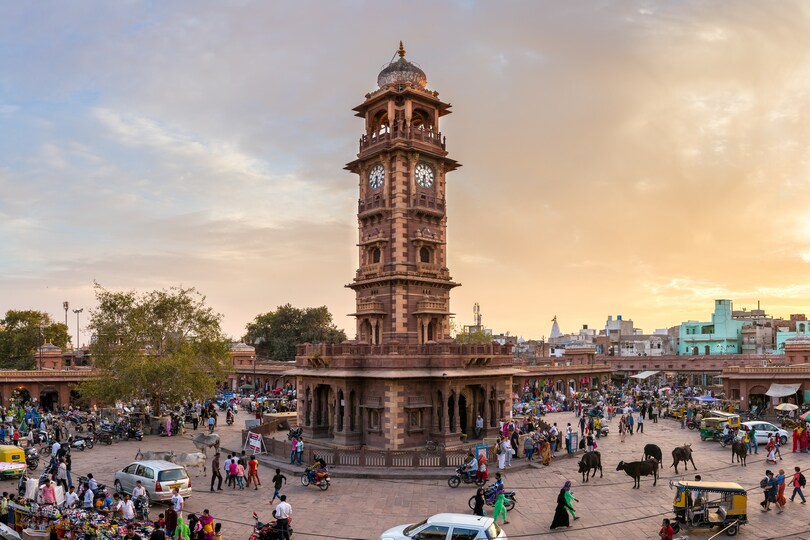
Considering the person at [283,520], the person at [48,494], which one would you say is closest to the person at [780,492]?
the person at [283,520]

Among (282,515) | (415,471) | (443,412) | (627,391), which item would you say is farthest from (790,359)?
(282,515)

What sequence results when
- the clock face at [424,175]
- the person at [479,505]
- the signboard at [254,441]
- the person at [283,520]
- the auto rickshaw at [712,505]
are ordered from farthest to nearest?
1. the clock face at [424,175]
2. the signboard at [254,441]
3. the person at [479,505]
4. the auto rickshaw at [712,505]
5. the person at [283,520]

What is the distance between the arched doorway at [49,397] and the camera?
195ft

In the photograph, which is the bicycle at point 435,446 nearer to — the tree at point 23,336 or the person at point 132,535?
the person at point 132,535

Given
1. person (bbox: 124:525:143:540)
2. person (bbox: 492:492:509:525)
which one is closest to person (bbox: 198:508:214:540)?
person (bbox: 124:525:143:540)

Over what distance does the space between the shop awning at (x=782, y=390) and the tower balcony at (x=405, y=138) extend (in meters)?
32.8

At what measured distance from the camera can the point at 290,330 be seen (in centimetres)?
9631

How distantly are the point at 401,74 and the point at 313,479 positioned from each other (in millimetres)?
25408

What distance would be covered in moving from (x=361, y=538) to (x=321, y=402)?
19.4m

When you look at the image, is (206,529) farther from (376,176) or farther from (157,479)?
(376,176)

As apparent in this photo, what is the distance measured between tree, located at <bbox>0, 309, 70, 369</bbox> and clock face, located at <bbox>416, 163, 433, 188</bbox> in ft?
207

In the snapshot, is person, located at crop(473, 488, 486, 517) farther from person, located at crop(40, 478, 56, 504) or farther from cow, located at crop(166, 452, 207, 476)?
person, located at crop(40, 478, 56, 504)

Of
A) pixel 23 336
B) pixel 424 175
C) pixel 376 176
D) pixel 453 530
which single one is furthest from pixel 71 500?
pixel 23 336

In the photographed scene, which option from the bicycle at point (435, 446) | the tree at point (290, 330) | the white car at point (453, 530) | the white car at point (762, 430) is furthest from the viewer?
the tree at point (290, 330)
